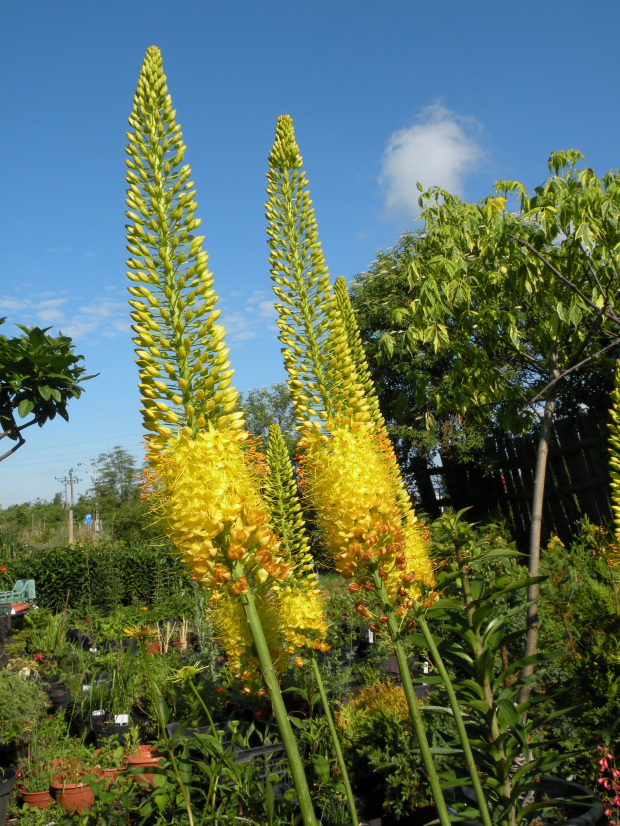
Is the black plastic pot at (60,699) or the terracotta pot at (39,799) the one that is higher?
the black plastic pot at (60,699)

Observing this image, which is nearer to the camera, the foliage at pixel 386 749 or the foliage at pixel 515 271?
the foliage at pixel 386 749

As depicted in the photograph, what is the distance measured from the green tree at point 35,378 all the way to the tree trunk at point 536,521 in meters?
3.60

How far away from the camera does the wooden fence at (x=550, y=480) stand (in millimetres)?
8336

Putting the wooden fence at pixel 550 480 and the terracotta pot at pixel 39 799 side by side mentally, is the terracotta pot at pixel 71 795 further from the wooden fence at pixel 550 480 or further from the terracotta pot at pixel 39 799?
the wooden fence at pixel 550 480

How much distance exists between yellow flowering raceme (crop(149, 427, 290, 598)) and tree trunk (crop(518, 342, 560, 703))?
1.40m

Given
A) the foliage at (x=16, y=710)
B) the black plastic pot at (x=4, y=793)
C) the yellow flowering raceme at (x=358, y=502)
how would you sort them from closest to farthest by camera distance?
the yellow flowering raceme at (x=358, y=502) < the black plastic pot at (x=4, y=793) < the foliage at (x=16, y=710)

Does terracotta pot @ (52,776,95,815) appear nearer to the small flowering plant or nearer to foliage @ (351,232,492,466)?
the small flowering plant

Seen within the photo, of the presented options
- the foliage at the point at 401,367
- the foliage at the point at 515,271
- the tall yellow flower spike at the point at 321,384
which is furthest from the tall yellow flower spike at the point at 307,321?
the foliage at the point at 401,367

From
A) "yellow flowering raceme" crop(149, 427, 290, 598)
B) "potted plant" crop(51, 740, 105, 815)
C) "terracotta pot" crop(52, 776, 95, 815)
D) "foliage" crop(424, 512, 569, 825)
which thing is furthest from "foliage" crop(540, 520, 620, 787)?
"terracotta pot" crop(52, 776, 95, 815)

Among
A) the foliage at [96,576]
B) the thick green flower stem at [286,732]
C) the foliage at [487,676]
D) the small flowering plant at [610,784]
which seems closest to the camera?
the thick green flower stem at [286,732]

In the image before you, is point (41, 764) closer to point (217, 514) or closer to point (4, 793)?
point (4, 793)

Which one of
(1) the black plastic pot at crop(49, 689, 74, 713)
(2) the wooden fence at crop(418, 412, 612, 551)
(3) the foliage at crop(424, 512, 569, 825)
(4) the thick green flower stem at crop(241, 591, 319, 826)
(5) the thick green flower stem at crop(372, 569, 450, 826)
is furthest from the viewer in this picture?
(2) the wooden fence at crop(418, 412, 612, 551)

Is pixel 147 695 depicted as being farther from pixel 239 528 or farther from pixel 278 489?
pixel 239 528

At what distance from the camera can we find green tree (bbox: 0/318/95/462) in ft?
14.6
